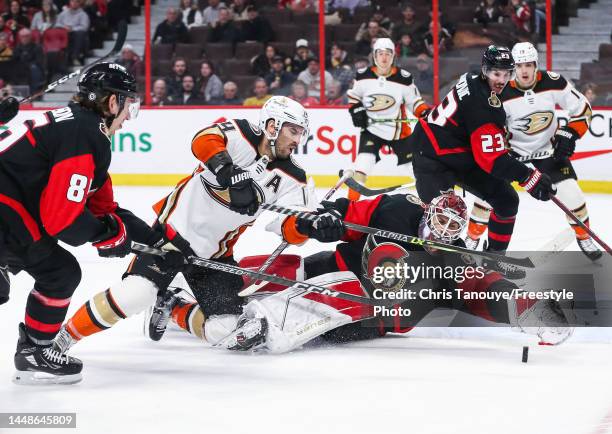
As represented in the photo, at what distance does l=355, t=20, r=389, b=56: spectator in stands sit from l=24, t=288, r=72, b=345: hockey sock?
5960 mm

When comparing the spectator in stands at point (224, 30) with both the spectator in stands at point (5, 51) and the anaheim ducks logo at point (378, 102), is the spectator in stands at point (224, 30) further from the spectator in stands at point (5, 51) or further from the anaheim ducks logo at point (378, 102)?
the anaheim ducks logo at point (378, 102)

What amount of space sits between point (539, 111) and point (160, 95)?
454 centimetres

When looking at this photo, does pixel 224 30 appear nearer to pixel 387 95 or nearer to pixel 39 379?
pixel 387 95

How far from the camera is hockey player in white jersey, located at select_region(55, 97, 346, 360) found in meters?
3.80

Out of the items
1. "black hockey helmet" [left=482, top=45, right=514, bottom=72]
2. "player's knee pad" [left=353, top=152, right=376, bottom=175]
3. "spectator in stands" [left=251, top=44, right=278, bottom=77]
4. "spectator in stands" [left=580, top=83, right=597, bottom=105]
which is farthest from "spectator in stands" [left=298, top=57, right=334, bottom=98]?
"black hockey helmet" [left=482, top=45, right=514, bottom=72]

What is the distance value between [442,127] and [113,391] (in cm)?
228

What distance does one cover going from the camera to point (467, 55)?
8.78 metres

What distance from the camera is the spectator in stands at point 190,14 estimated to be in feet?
31.0

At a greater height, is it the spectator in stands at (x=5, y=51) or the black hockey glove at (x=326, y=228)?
the black hockey glove at (x=326, y=228)

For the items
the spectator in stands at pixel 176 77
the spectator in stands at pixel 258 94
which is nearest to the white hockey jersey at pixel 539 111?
the spectator in stands at pixel 258 94

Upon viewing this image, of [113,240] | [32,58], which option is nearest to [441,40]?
[32,58]

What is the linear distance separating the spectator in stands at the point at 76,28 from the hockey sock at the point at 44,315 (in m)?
6.71

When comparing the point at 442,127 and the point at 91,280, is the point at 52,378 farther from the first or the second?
the point at 442,127

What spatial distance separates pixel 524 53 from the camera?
5508 millimetres
